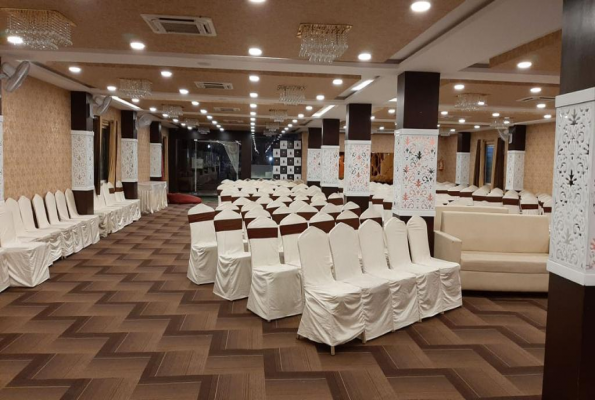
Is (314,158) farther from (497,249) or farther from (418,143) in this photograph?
(497,249)

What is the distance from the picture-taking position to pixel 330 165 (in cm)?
1441

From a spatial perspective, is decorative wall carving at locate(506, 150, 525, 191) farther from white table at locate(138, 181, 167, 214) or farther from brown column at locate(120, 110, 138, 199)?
brown column at locate(120, 110, 138, 199)

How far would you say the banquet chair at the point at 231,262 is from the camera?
6.09 metres

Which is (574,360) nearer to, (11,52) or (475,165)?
(11,52)

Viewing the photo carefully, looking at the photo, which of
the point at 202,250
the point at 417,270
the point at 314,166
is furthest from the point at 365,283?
the point at 314,166

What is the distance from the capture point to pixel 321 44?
208 inches

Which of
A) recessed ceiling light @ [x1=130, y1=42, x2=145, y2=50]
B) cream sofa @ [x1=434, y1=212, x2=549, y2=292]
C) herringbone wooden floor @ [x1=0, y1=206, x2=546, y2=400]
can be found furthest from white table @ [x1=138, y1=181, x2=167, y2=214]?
cream sofa @ [x1=434, y1=212, x2=549, y2=292]

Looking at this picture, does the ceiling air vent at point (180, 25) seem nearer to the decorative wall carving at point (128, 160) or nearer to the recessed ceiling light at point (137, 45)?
the recessed ceiling light at point (137, 45)

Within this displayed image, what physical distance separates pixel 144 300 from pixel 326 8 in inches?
161

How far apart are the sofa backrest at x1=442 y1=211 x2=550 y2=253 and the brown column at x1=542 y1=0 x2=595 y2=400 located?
13.2ft

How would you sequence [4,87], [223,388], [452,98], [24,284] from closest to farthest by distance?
[223,388], [24,284], [4,87], [452,98]

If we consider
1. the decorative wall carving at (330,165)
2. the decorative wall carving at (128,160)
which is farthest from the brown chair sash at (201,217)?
the decorative wall carving at (128,160)

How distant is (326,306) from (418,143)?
3774 millimetres

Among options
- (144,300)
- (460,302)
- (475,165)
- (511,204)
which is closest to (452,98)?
(511,204)
